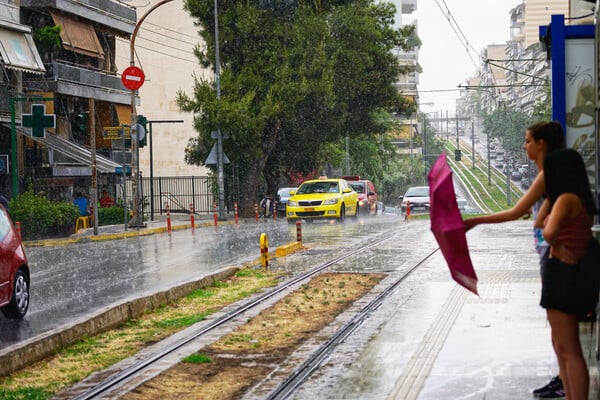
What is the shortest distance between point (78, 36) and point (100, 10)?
2488 mm

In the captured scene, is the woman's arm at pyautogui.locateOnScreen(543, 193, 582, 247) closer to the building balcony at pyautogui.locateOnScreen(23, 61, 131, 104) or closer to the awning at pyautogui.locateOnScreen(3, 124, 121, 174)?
the awning at pyautogui.locateOnScreen(3, 124, 121, 174)

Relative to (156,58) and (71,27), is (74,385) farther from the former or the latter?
(156,58)

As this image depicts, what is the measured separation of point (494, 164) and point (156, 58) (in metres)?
77.5

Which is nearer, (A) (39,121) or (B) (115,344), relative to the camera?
(B) (115,344)

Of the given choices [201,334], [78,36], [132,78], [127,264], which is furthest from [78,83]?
[201,334]

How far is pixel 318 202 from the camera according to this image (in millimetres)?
37219

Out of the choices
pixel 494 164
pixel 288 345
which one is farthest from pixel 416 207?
pixel 494 164

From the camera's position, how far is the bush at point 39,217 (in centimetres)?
3216

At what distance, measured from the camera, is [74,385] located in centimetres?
856

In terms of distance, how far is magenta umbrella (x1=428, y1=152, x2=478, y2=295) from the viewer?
6230 millimetres

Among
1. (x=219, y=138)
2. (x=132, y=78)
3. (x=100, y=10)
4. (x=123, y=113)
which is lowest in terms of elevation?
(x=219, y=138)

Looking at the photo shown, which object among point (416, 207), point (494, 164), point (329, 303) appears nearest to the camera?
point (329, 303)

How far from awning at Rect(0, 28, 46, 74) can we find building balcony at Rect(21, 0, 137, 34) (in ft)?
10.9

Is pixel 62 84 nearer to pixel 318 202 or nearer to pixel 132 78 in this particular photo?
pixel 132 78
